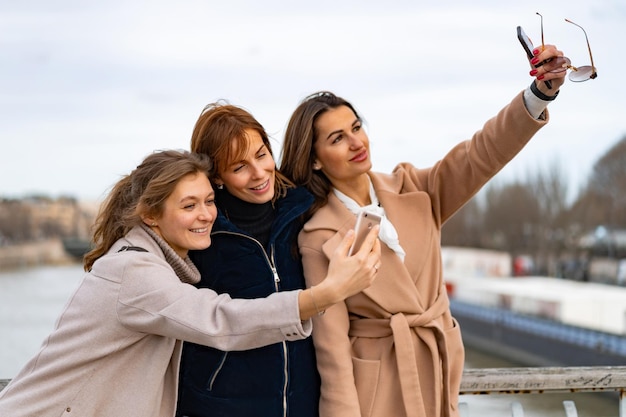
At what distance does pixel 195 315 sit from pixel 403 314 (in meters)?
0.93

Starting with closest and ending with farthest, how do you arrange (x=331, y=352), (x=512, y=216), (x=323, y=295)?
(x=323, y=295) < (x=331, y=352) < (x=512, y=216)

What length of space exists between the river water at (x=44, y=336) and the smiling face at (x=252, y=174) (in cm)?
63

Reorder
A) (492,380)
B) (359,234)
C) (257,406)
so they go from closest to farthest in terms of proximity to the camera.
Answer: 1. (359,234)
2. (257,406)
3. (492,380)

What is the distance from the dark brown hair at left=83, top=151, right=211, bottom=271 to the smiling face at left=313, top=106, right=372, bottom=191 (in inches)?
21.3

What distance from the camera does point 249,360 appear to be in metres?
2.77

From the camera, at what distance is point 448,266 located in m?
44.3

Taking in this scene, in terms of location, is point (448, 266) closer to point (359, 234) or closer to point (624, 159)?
point (624, 159)

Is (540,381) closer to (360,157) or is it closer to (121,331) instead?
(360,157)

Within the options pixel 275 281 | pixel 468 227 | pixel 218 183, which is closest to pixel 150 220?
pixel 218 183

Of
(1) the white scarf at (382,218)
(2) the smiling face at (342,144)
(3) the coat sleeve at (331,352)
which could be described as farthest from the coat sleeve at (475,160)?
(3) the coat sleeve at (331,352)

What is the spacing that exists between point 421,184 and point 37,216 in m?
90.0

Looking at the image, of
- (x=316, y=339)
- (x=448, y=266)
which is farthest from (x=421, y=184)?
(x=448, y=266)

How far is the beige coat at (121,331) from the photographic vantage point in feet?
7.81

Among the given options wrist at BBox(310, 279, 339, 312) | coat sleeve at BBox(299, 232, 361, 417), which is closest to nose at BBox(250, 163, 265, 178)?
coat sleeve at BBox(299, 232, 361, 417)
